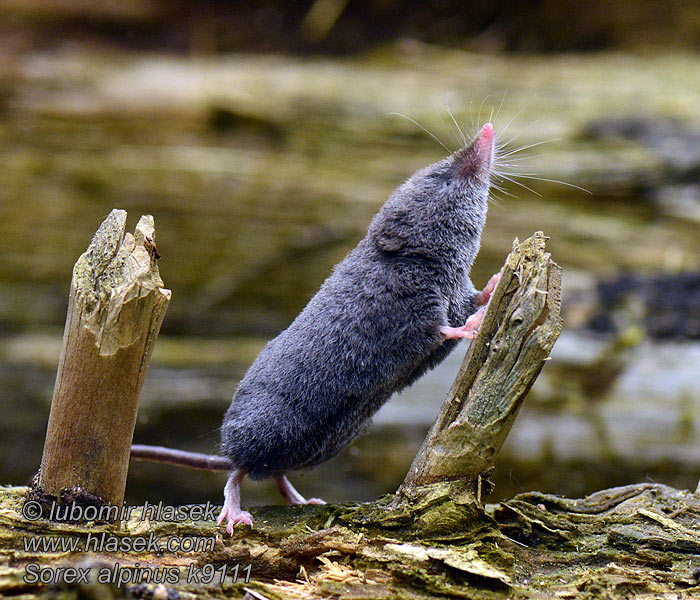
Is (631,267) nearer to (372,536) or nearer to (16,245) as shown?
(372,536)

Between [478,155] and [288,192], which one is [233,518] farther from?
[288,192]

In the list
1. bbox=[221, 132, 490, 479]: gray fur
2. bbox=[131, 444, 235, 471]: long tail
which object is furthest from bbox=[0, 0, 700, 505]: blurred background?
bbox=[221, 132, 490, 479]: gray fur

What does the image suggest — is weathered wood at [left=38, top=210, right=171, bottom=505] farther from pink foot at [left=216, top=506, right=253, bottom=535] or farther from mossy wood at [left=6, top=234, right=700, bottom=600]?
pink foot at [left=216, top=506, right=253, bottom=535]

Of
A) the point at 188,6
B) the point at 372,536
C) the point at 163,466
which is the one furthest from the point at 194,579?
the point at 188,6

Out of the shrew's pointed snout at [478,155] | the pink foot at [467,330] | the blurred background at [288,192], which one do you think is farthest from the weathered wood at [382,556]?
the blurred background at [288,192]

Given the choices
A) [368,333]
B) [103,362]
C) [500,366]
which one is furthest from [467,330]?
[103,362]

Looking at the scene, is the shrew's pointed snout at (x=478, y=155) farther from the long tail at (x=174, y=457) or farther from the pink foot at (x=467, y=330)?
the long tail at (x=174, y=457)
